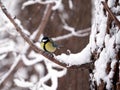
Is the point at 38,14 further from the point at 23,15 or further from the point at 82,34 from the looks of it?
the point at 82,34

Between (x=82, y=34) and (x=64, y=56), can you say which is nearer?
(x=64, y=56)

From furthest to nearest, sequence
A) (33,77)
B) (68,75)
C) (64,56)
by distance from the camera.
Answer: (33,77)
(68,75)
(64,56)

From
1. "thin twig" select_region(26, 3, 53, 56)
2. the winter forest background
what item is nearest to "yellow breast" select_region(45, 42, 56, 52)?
the winter forest background

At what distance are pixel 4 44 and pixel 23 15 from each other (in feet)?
4.22

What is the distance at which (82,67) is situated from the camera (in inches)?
70.1

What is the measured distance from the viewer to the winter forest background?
65.0 inches

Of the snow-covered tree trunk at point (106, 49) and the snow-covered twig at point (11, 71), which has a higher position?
the snow-covered tree trunk at point (106, 49)

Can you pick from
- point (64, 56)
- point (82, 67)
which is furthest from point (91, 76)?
point (64, 56)

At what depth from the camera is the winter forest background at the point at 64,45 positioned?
1650mm

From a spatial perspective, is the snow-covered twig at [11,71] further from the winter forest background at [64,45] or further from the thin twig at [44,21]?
the thin twig at [44,21]

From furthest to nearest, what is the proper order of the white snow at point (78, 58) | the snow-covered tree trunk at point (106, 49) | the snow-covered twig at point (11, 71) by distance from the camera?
the snow-covered twig at point (11, 71) → the white snow at point (78, 58) → the snow-covered tree trunk at point (106, 49)

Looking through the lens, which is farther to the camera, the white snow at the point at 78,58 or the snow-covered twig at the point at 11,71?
the snow-covered twig at the point at 11,71

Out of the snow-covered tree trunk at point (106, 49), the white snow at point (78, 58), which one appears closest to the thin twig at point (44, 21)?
the white snow at point (78, 58)

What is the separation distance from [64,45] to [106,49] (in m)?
4.19
